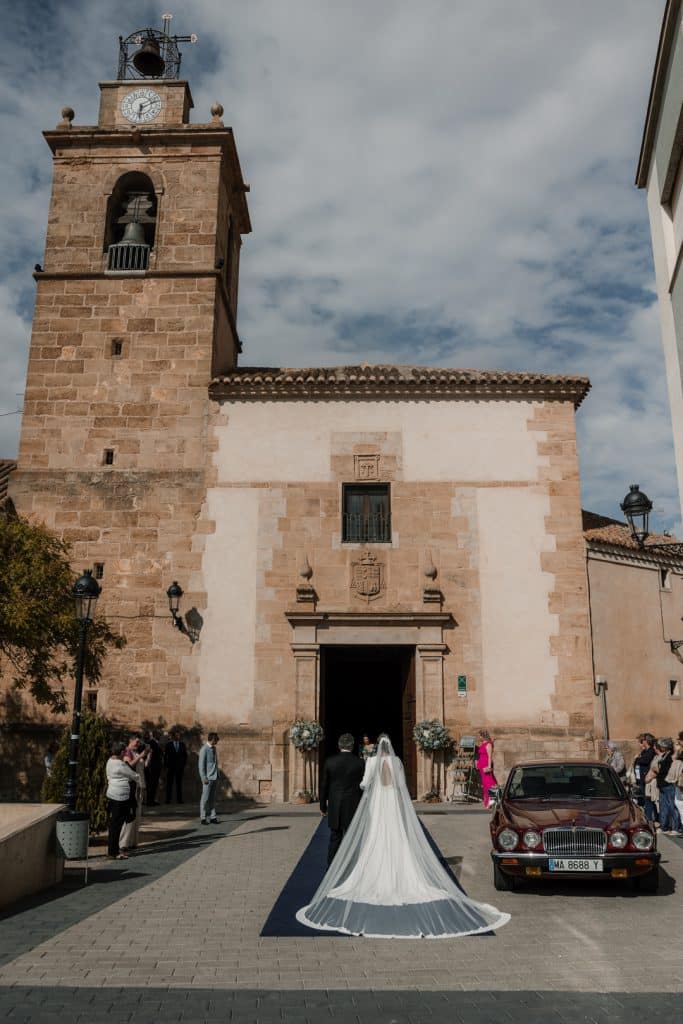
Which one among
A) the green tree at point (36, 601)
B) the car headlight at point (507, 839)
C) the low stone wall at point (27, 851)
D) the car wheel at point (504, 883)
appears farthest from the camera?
the green tree at point (36, 601)

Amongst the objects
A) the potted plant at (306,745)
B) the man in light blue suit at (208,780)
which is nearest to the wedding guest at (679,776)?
the potted plant at (306,745)

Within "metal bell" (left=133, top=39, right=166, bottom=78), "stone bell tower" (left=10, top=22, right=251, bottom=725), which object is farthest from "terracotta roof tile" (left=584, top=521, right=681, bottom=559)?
"metal bell" (left=133, top=39, right=166, bottom=78)

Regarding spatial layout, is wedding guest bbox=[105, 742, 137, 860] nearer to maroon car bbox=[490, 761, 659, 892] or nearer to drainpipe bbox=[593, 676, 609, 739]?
maroon car bbox=[490, 761, 659, 892]

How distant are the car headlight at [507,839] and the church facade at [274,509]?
841 cm

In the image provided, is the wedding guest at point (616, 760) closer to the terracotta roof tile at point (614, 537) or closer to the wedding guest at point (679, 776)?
the wedding guest at point (679, 776)

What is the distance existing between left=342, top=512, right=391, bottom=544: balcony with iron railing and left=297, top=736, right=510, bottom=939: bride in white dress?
902 centimetres

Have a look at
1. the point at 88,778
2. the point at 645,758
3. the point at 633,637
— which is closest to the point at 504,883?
the point at 645,758

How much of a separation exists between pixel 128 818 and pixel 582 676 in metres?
9.72

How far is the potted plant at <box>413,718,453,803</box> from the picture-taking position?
51.5 ft

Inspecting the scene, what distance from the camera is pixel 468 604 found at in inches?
659

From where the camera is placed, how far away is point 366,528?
17375mm

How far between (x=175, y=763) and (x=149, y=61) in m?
18.2

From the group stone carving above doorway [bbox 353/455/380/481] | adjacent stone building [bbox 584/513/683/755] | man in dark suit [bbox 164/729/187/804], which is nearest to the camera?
man in dark suit [bbox 164/729/187/804]

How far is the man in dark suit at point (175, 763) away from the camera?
15.6 meters
